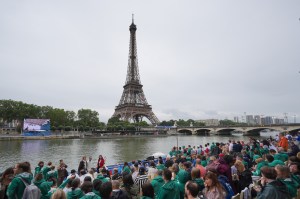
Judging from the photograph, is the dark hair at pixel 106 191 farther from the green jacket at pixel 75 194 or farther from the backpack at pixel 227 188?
the backpack at pixel 227 188

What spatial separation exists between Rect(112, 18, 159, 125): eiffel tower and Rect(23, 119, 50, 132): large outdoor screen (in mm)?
30753

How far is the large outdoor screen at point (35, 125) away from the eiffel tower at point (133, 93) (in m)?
30.8

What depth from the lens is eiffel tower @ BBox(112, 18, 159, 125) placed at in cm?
8806

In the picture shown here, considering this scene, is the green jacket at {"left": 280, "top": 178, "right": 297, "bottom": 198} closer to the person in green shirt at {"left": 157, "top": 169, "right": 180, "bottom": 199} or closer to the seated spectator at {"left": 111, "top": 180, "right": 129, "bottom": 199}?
the person in green shirt at {"left": 157, "top": 169, "right": 180, "bottom": 199}

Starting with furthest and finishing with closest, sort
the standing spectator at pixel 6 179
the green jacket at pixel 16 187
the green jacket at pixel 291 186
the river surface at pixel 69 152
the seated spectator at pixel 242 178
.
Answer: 1. the river surface at pixel 69 152
2. the seated spectator at pixel 242 178
3. the standing spectator at pixel 6 179
4. the green jacket at pixel 16 187
5. the green jacket at pixel 291 186

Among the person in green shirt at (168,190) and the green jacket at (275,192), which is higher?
the green jacket at (275,192)

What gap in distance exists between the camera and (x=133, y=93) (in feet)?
295

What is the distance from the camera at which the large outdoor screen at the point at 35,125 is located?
61372mm

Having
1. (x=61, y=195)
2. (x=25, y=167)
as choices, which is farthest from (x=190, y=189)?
(x=25, y=167)

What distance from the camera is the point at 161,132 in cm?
9438

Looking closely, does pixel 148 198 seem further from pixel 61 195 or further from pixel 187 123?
pixel 187 123

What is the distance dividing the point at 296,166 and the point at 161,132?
90.2 metres

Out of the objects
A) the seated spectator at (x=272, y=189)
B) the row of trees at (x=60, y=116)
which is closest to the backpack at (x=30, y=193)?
the seated spectator at (x=272, y=189)

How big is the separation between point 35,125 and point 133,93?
40.0m
